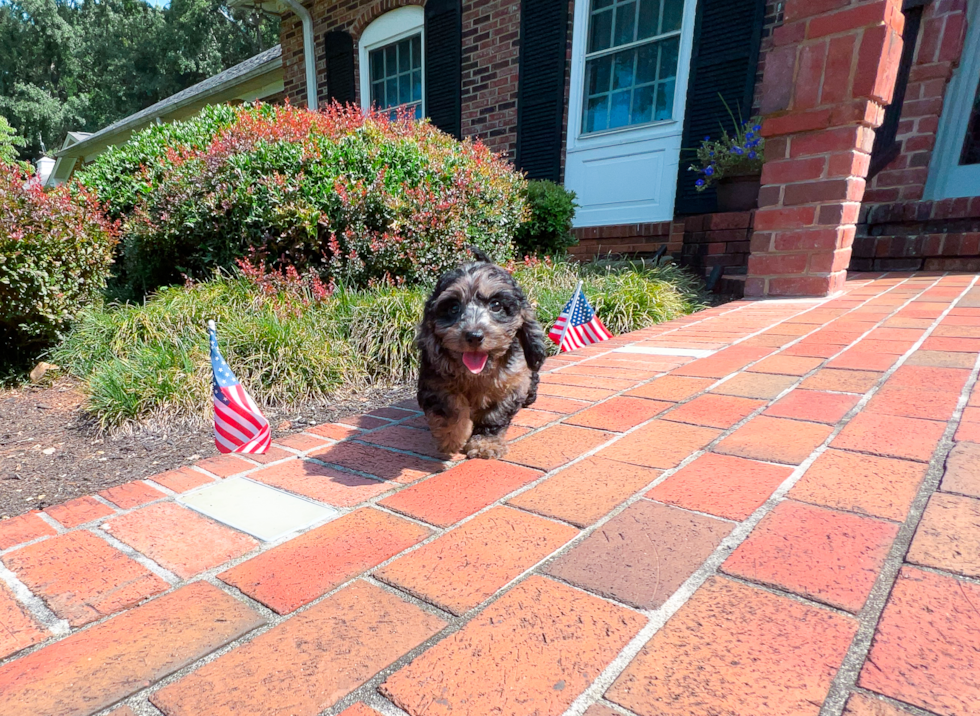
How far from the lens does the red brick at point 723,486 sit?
1.59 metres

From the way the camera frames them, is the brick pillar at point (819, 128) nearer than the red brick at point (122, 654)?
No

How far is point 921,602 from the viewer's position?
3.75 feet

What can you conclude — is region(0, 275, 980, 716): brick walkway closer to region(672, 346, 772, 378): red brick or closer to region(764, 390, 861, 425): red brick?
region(764, 390, 861, 425): red brick

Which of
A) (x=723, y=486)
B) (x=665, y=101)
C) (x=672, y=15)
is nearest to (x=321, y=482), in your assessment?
(x=723, y=486)

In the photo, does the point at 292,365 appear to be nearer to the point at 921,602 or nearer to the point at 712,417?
the point at 712,417

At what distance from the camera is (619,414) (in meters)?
2.48

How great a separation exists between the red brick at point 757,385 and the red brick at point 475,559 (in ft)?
4.90

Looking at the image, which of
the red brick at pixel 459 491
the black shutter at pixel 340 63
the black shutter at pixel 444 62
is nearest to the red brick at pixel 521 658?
the red brick at pixel 459 491

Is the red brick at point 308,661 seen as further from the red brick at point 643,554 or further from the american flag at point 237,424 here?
the american flag at point 237,424

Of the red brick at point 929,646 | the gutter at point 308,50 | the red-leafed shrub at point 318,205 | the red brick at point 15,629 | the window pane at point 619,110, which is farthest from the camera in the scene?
the gutter at point 308,50

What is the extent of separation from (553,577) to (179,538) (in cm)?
118

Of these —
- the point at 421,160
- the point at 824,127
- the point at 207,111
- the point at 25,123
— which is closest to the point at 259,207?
the point at 421,160

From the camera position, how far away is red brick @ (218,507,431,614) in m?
1.33

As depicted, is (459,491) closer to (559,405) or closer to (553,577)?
(553,577)
